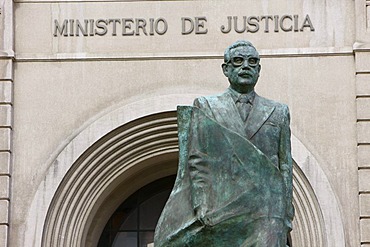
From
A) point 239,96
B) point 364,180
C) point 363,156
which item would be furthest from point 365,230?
point 239,96

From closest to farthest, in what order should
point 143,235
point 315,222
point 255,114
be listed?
point 255,114 → point 315,222 → point 143,235

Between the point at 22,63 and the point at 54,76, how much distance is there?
0.44 metres

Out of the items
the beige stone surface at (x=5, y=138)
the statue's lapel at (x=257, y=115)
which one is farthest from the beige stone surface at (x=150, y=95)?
the statue's lapel at (x=257, y=115)

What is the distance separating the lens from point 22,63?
16859 millimetres

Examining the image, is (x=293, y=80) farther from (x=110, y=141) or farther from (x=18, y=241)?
(x=18, y=241)

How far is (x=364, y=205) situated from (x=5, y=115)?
4627 mm

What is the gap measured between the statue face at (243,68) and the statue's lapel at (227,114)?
10 cm

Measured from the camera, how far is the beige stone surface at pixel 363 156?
16281 millimetres

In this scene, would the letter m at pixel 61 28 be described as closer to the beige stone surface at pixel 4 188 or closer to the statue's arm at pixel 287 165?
the beige stone surface at pixel 4 188

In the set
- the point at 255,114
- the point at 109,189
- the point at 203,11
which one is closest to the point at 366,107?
the point at 203,11

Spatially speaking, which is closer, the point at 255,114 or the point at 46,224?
the point at 255,114

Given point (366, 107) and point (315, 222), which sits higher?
point (366, 107)

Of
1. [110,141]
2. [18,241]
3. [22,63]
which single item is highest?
[22,63]

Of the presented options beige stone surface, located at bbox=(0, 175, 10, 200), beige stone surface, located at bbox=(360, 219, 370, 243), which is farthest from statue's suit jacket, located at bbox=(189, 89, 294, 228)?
beige stone surface, located at bbox=(0, 175, 10, 200)
